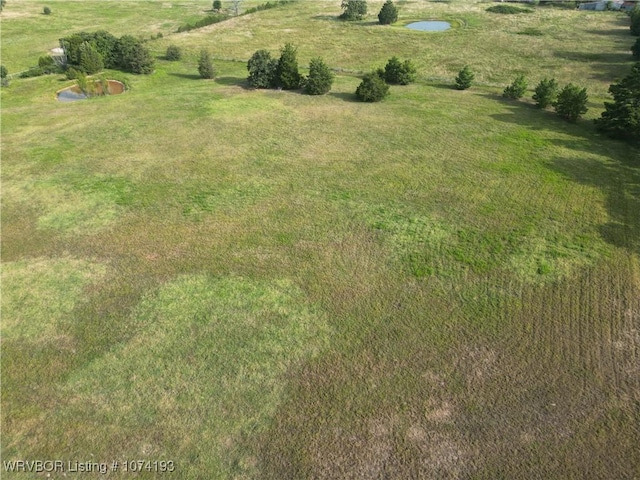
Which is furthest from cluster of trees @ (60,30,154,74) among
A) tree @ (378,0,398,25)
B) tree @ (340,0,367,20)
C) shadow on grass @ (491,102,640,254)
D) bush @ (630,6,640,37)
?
bush @ (630,6,640,37)

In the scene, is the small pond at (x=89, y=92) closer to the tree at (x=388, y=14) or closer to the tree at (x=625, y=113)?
the tree at (x=625, y=113)

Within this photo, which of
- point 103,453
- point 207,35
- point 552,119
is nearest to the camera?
point 103,453

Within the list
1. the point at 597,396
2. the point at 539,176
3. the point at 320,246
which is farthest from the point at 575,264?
the point at 320,246

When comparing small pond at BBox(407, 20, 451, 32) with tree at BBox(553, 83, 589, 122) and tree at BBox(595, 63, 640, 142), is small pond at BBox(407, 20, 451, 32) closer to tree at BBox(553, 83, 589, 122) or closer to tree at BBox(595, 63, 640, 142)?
tree at BBox(553, 83, 589, 122)

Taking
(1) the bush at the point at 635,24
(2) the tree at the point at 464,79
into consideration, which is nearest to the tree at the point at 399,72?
(2) the tree at the point at 464,79

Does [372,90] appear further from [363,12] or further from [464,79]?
[363,12]

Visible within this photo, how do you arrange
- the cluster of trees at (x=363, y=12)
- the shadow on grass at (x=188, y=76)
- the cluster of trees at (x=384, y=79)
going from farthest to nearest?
1. the cluster of trees at (x=363, y=12)
2. the shadow on grass at (x=188, y=76)
3. the cluster of trees at (x=384, y=79)

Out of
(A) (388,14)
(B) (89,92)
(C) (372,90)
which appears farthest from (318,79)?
(A) (388,14)

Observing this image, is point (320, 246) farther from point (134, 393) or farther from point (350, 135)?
point (350, 135)
